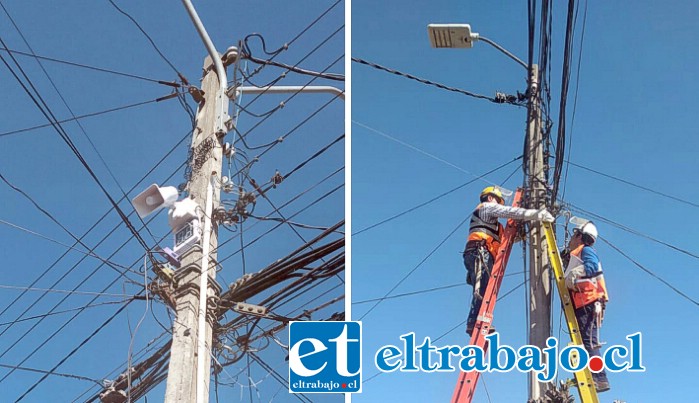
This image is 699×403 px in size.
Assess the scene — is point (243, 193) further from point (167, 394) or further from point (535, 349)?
point (535, 349)

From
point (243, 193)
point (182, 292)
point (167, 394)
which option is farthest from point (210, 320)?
point (243, 193)

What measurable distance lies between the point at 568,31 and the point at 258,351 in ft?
7.11

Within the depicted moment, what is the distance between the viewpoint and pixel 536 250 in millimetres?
4273

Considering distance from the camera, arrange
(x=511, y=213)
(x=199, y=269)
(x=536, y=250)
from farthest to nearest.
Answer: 1. (x=511, y=213)
2. (x=536, y=250)
3. (x=199, y=269)

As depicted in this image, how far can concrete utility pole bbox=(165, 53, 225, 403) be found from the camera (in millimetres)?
2986

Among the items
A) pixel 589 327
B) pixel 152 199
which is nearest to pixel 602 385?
pixel 589 327

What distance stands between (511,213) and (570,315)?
A: 680 millimetres

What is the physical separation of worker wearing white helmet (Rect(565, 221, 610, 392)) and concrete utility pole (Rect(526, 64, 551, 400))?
5.6 inches

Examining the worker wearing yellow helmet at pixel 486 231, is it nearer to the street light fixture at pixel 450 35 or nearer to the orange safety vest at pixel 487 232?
the orange safety vest at pixel 487 232

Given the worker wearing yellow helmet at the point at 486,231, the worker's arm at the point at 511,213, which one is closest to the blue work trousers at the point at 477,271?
the worker wearing yellow helmet at the point at 486,231

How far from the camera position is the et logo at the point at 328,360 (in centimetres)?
290

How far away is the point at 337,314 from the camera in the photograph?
12.2 feet

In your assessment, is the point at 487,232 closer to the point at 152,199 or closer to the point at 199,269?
the point at 199,269

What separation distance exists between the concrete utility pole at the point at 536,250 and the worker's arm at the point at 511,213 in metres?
0.05
